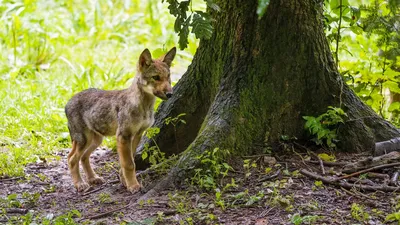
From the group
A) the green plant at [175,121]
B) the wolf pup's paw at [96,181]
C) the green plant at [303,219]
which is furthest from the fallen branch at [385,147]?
the wolf pup's paw at [96,181]

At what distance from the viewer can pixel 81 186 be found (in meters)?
6.52

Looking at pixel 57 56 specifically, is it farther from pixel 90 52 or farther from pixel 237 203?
pixel 237 203

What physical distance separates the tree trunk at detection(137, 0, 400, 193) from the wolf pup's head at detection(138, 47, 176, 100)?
1.71 feet

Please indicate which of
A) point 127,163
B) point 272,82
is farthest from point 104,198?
point 272,82

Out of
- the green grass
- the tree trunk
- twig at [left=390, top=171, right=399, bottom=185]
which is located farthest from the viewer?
the green grass

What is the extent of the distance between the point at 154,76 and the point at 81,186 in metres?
1.42

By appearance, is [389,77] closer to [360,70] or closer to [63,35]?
[360,70]

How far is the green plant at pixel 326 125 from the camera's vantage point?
610 cm

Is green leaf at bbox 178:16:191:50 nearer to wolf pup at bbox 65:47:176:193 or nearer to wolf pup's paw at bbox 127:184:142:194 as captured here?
wolf pup at bbox 65:47:176:193

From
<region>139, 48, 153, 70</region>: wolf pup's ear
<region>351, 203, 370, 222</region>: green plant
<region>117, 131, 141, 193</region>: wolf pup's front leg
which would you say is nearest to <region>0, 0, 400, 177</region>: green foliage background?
<region>139, 48, 153, 70</region>: wolf pup's ear

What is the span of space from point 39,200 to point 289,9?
10.1ft

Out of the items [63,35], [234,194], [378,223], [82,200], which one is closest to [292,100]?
[234,194]

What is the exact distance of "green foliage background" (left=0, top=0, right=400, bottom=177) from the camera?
6.91 m

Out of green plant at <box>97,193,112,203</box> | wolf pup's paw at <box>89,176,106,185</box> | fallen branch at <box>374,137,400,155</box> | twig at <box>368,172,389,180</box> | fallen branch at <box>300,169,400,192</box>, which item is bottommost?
green plant at <box>97,193,112,203</box>
